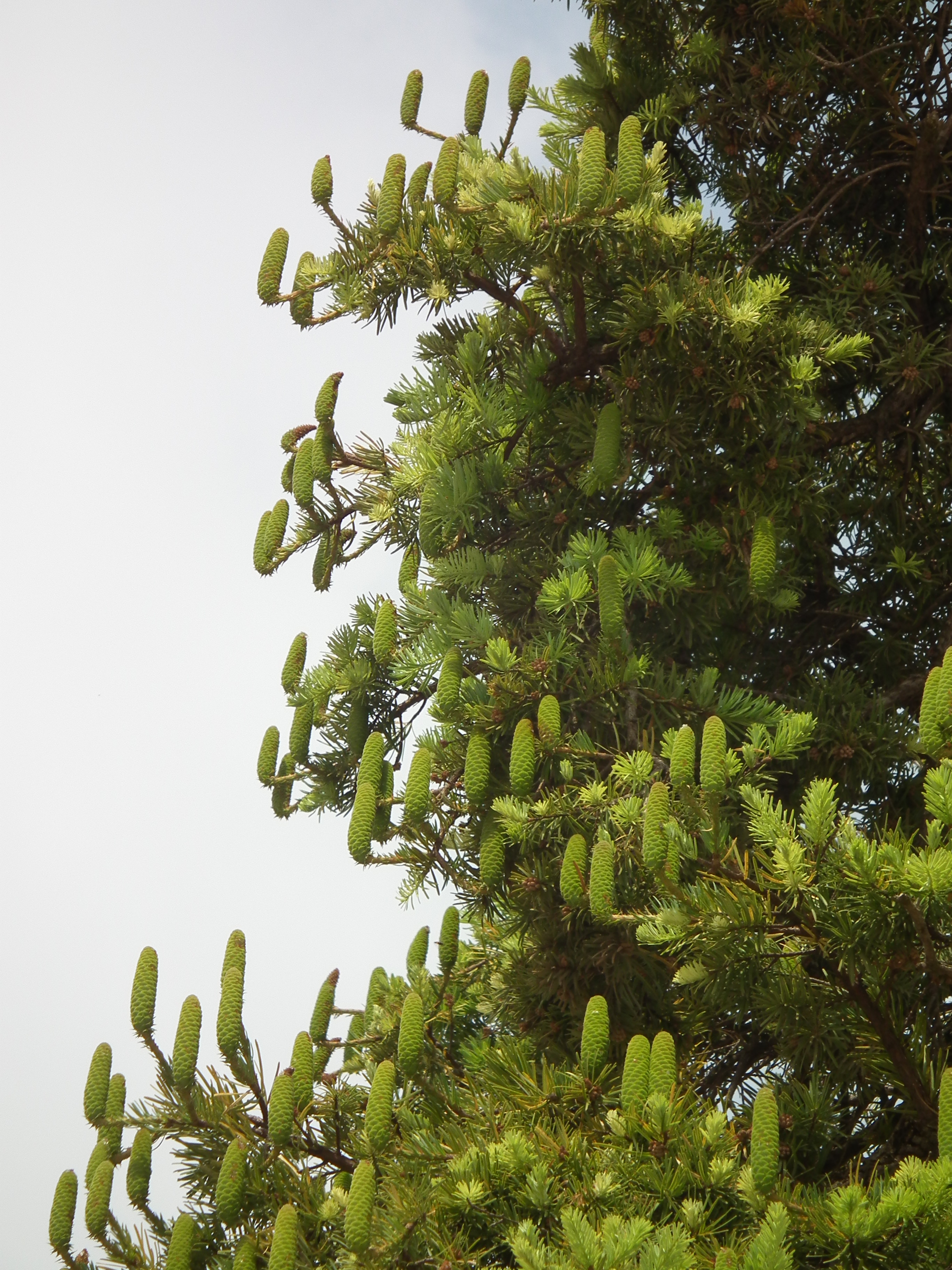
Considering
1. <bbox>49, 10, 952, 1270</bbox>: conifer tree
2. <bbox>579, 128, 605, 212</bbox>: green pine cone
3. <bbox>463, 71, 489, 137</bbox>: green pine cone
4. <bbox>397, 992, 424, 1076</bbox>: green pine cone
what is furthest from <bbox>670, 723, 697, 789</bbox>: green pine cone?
<bbox>463, 71, 489, 137</bbox>: green pine cone

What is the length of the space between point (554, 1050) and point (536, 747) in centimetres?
68

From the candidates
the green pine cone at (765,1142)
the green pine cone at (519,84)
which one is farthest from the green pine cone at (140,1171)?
the green pine cone at (519,84)

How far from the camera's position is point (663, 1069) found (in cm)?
182

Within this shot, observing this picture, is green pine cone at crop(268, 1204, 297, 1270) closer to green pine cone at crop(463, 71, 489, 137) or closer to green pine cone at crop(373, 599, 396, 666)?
green pine cone at crop(373, 599, 396, 666)

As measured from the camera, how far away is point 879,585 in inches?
A: 116

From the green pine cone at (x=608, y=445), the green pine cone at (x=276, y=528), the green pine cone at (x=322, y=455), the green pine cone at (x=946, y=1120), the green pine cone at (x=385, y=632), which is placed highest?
the green pine cone at (x=322, y=455)

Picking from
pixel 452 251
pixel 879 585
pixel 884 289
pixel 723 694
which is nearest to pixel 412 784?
pixel 723 694

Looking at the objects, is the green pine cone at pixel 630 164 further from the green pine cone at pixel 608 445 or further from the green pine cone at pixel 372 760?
the green pine cone at pixel 372 760

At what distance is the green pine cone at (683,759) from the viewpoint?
190cm

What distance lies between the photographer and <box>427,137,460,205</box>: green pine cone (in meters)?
2.35

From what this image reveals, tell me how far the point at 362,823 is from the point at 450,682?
0.31 m

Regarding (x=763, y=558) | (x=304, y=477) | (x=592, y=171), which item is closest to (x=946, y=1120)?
(x=763, y=558)

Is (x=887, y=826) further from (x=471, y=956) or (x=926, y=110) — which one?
(x=926, y=110)

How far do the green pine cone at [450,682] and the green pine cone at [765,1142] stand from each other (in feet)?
3.04
